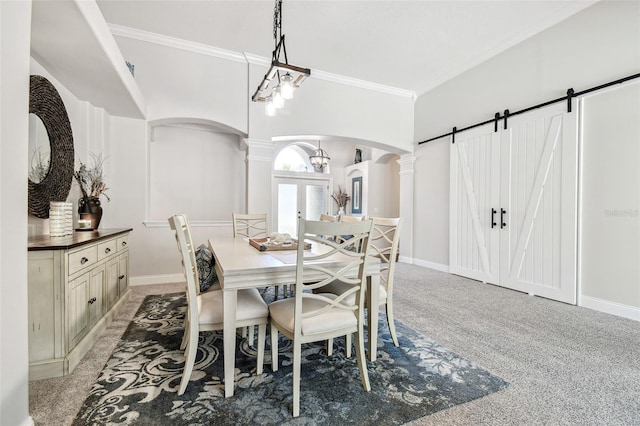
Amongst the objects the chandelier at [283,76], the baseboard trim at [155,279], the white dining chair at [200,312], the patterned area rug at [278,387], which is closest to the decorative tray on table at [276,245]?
the white dining chair at [200,312]

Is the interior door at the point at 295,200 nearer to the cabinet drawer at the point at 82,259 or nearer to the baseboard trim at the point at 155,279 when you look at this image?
the baseboard trim at the point at 155,279

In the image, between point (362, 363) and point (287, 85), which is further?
point (287, 85)

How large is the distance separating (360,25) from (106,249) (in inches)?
152

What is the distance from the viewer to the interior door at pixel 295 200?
26.7 ft

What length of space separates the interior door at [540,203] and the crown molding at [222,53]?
2444 millimetres

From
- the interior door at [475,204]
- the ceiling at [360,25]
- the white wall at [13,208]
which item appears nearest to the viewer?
the white wall at [13,208]

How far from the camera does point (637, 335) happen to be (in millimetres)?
2535

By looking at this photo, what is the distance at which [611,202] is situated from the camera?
3.09m

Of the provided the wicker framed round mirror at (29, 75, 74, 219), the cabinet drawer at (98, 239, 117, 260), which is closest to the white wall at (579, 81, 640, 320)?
the cabinet drawer at (98, 239, 117, 260)

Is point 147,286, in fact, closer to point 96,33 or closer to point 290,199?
point 96,33

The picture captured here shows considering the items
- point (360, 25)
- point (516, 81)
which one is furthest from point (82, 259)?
point (516, 81)

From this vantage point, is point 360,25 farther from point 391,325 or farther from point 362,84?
point 391,325

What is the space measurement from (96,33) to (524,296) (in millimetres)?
5294

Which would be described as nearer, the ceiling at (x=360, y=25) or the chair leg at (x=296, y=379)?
the chair leg at (x=296, y=379)
